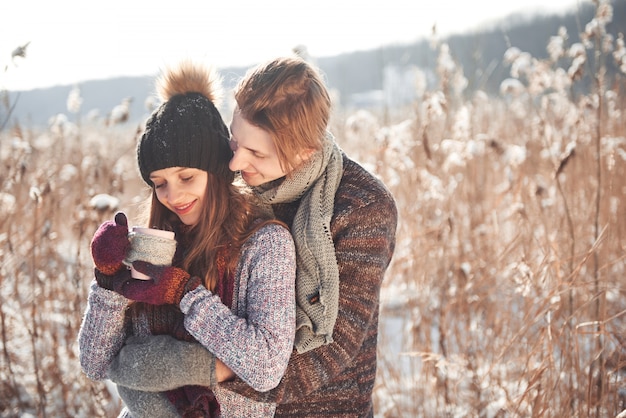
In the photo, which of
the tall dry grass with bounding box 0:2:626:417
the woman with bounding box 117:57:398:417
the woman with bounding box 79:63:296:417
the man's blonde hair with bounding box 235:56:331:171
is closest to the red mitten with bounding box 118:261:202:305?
the woman with bounding box 79:63:296:417

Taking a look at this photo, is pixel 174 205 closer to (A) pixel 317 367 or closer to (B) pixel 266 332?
(B) pixel 266 332

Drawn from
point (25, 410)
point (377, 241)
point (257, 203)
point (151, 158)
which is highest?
point (151, 158)

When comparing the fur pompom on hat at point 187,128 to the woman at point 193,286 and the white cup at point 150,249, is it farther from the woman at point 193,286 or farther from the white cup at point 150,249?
the white cup at point 150,249

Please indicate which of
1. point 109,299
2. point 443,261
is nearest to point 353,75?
point 443,261

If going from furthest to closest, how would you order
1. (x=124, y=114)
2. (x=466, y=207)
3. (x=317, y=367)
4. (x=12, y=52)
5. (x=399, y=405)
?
(x=466, y=207) < (x=124, y=114) < (x=399, y=405) < (x=12, y=52) < (x=317, y=367)

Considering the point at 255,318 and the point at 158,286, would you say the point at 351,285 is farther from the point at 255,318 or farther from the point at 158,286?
the point at 158,286

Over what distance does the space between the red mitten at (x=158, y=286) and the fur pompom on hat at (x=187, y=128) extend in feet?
0.98

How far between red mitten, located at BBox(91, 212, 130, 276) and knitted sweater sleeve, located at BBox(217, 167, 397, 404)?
18.4 inches

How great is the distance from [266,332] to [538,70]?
2.56m

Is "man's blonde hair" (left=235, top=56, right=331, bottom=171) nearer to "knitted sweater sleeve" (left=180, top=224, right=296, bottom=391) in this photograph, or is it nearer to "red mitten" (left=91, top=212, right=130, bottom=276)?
"knitted sweater sleeve" (left=180, top=224, right=296, bottom=391)

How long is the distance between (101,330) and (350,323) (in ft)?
2.02

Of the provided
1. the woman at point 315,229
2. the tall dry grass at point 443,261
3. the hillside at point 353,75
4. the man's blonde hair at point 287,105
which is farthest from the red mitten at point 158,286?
the tall dry grass at point 443,261

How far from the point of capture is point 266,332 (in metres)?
1.28

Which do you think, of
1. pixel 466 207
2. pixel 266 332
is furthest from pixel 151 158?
pixel 466 207
